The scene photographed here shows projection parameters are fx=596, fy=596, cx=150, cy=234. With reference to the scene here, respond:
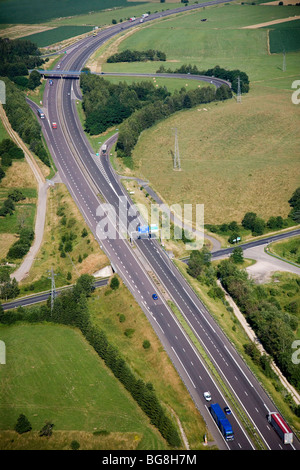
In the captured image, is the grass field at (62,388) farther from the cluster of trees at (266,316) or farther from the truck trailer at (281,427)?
the cluster of trees at (266,316)

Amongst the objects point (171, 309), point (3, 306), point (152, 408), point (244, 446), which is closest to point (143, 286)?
point (171, 309)

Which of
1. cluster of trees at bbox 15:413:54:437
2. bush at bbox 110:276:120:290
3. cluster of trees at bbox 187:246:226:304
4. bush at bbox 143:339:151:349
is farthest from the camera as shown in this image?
cluster of trees at bbox 187:246:226:304

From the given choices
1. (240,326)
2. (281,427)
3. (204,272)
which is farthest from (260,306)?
(281,427)

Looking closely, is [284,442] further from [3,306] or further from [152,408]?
[3,306]

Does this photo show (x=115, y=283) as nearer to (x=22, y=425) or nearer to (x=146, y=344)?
(x=146, y=344)

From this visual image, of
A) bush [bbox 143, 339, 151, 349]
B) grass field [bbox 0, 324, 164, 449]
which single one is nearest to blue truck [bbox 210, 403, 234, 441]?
grass field [bbox 0, 324, 164, 449]

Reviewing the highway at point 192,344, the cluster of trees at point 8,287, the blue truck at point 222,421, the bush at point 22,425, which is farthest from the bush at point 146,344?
the cluster of trees at point 8,287

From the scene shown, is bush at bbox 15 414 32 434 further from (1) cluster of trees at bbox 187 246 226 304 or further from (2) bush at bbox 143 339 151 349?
(1) cluster of trees at bbox 187 246 226 304

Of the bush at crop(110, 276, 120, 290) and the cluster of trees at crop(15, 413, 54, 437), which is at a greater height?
the bush at crop(110, 276, 120, 290)
